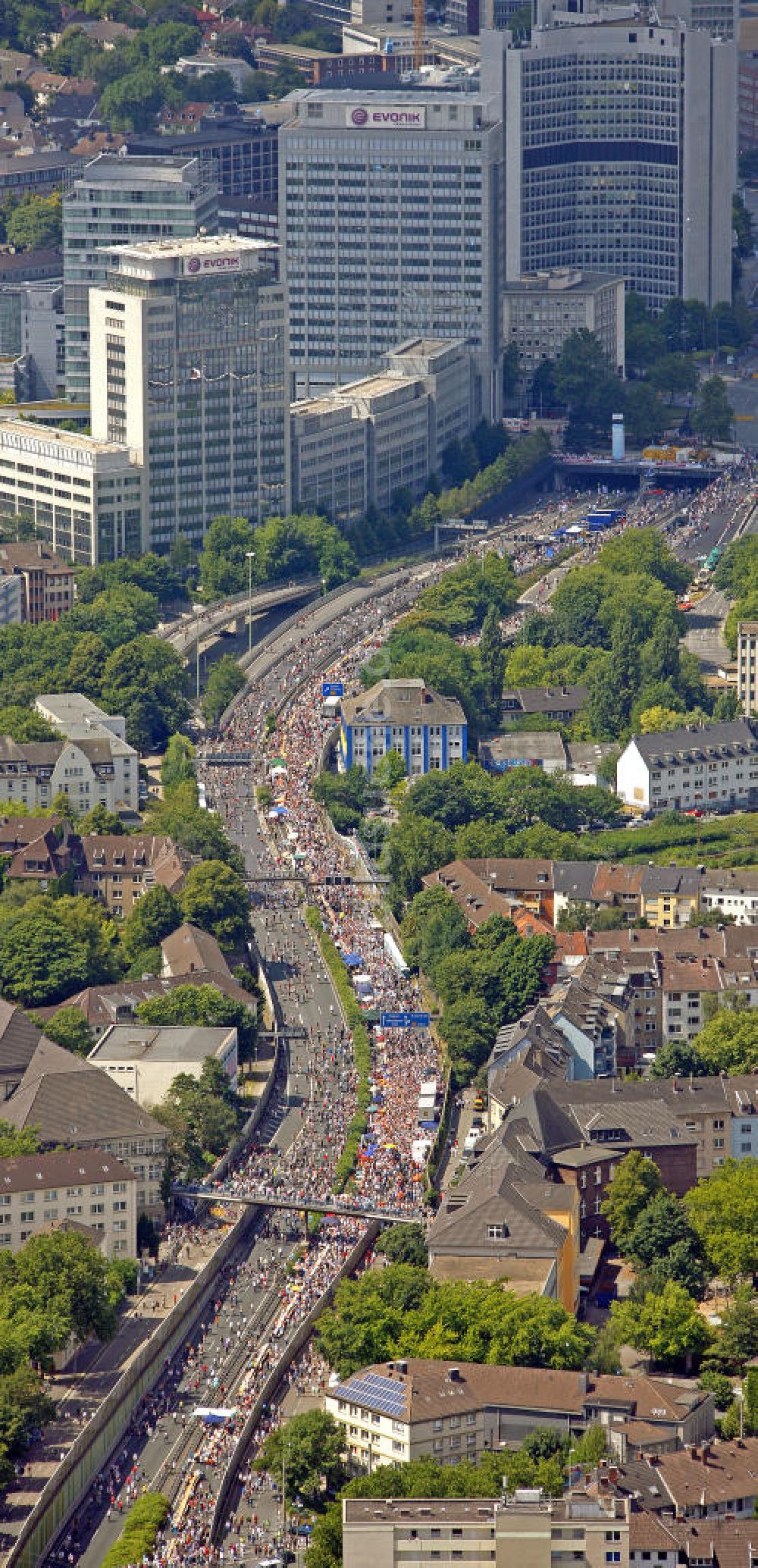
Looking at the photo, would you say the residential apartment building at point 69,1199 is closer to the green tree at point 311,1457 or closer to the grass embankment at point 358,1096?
the grass embankment at point 358,1096

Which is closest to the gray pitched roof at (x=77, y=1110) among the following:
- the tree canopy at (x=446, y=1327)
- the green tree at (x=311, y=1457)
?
the tree canopy at (x=446, y=1327)

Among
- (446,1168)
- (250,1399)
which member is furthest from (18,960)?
(250,1399)

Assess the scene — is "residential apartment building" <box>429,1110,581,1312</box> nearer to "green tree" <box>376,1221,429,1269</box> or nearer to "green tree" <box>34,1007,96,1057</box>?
"green tree" <box>376,1221,429,1269</box>

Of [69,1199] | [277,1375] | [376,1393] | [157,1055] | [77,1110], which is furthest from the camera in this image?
[157,1055]

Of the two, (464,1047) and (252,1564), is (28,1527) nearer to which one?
(252,1564)

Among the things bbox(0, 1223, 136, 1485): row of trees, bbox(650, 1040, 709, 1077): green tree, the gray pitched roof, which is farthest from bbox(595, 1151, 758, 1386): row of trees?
the gray pitched roof

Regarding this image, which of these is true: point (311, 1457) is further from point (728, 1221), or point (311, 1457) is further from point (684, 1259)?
point (728, 1221)

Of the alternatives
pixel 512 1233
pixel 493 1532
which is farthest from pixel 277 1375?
pixel 493 1532

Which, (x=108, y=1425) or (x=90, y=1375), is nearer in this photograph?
(x=108, y=1425)
